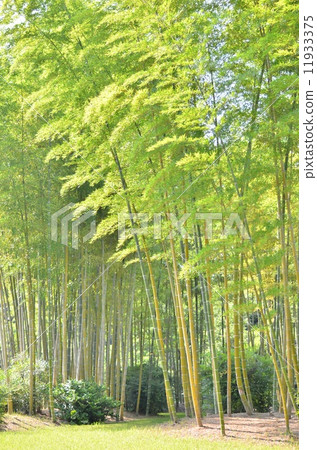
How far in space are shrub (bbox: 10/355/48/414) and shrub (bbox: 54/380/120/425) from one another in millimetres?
280

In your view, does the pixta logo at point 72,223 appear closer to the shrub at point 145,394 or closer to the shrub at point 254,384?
the shrub at point 254,384

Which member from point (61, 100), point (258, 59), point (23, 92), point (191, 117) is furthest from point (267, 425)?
point (23, 92)

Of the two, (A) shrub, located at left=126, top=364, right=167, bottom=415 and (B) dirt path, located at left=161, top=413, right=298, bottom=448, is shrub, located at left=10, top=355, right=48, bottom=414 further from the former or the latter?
(A) shrub, located at left=126, top=364, right=167, bottom=415

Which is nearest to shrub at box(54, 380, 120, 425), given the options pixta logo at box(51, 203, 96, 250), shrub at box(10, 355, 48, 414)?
shrub at box(10, 355, 48, 414)

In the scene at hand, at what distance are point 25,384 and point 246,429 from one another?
4.17 m

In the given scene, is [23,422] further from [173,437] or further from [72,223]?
[72,223]

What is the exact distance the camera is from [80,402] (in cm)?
874

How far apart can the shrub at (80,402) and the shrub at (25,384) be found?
0.92 ft

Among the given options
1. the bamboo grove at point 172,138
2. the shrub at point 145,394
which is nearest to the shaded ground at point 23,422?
the bamboo grove at point 172,138

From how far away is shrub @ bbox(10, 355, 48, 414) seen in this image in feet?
28.4

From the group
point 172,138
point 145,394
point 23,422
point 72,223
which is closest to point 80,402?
point 23,422

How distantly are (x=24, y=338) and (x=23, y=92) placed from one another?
4645mm

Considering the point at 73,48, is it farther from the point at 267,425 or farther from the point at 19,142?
the point at 267,425

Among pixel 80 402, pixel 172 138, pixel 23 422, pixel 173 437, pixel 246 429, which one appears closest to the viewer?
pixel 172 138
